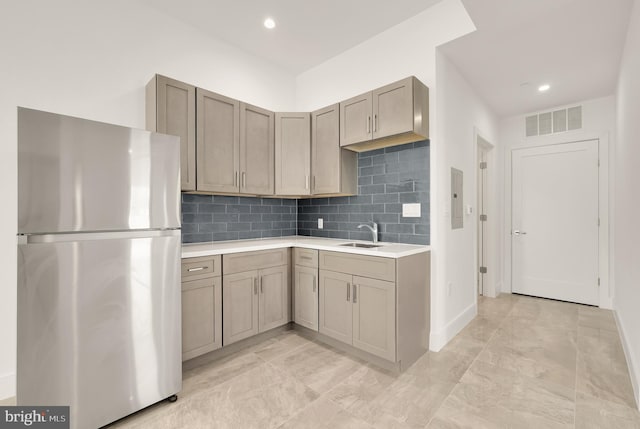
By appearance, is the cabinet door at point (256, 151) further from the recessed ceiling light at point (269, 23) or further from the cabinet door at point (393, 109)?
the cabinet door at point (393, 109)

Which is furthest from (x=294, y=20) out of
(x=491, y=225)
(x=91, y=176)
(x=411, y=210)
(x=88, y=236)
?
(x=491, y=225)

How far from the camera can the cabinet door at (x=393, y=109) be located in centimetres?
241

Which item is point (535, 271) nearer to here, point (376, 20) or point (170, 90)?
point (376, 20)

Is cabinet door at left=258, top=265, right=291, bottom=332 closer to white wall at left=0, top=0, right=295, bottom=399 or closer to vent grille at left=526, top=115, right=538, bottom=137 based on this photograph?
white wall at left=0, top=0, right=295, bottom=399

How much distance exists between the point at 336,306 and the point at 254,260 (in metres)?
0.84

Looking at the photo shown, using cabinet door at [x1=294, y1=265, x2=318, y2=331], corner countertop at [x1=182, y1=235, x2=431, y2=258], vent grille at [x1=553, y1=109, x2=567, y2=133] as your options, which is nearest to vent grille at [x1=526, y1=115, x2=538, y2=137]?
vent grille at [x1=553, y1=109, x2=567, y2=133]

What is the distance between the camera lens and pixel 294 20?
2.74 m

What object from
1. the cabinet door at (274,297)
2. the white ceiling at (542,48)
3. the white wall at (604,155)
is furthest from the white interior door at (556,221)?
the cabinet door at (274,297)

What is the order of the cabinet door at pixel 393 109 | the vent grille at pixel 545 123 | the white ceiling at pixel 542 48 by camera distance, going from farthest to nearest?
1. the vent grille at pixel 545 123
2. the cabinet door at pixel 393 109
3. the white ceiling at pixel 542 48

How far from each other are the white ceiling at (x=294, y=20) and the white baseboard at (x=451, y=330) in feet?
9.53

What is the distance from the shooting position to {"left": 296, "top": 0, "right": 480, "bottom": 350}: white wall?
256cm

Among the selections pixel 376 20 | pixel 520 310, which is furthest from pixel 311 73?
pixel 520 310

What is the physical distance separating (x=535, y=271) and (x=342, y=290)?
10.9 feet

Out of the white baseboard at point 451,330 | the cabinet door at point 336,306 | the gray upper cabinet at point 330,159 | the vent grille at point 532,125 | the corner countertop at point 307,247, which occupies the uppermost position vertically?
the vent grille at point 532,125
